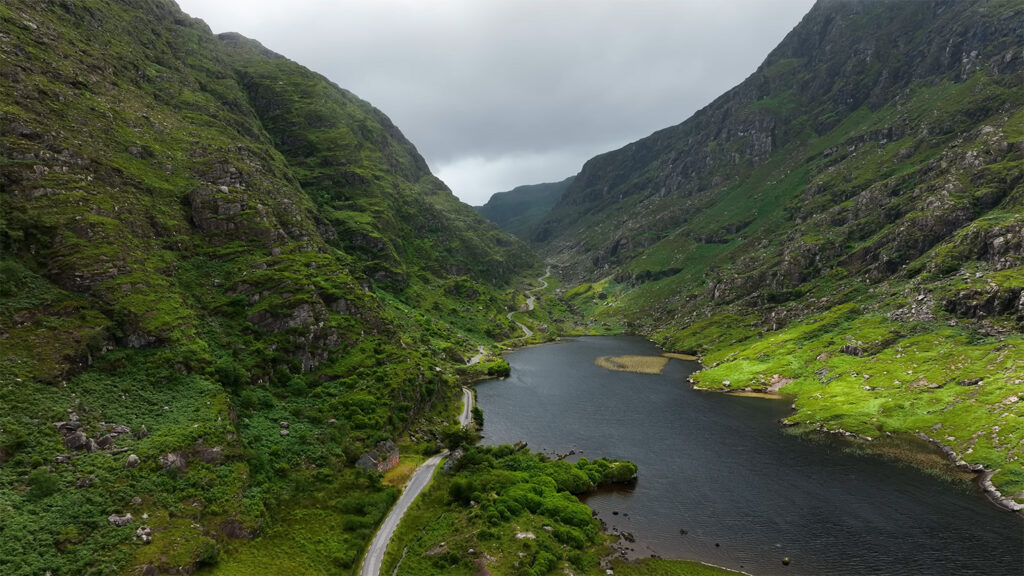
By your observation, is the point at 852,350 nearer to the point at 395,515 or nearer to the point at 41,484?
the point at 395,515

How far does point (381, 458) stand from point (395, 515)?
17.8m

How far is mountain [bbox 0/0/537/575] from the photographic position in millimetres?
58188

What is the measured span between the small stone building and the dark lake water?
1044 inches

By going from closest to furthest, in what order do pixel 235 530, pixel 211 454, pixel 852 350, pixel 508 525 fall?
1. pixel 235 530
2. pixel 508 525
3. pixel 211 454
4. pixel 852 350

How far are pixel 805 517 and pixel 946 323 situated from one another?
108 m

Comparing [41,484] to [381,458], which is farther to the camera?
[381,458]

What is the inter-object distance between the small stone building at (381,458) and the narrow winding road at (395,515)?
5700 millimetres

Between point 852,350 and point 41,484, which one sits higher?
point 41,484

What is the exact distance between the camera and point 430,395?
407ft

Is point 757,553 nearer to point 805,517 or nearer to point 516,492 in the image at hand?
point 805,517

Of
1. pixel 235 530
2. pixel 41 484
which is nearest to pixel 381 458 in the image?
pixel 235 530

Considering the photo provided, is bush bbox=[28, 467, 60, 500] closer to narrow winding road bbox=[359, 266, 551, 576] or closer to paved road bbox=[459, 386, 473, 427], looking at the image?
narrow winding road bbox=[359, 266, 551, 576]

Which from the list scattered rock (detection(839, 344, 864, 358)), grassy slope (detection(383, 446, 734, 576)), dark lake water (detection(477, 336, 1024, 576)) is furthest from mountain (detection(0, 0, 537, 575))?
scattered rock (detection(839, 344, 864, 358))

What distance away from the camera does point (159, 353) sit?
81.8 metres
